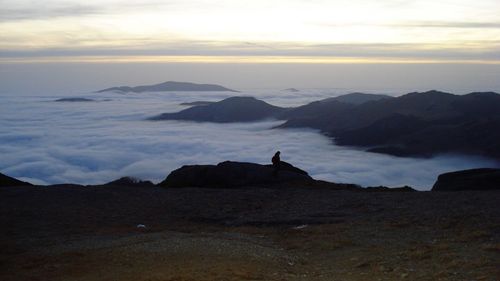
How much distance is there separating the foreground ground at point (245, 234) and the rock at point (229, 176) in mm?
6191

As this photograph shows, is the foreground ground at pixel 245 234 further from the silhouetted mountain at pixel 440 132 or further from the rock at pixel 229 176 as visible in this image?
the silhouetted mountain at pixel 440 132

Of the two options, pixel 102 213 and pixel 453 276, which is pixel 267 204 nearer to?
pixel 102 213

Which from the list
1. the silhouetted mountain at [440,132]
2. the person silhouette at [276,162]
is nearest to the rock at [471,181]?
the person silhouette at [276,162]

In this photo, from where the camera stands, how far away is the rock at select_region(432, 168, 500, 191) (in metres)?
37.6

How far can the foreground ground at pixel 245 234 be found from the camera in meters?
15.0

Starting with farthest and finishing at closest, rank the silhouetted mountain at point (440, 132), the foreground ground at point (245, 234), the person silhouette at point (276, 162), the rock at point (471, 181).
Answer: the silhouetted mountain at point (440, 132) < the person silhouette at point (276, 162) < the rock at point (471, 181) < the foreground ground at point (245, 234)

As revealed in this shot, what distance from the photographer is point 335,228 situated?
2156 centimetres

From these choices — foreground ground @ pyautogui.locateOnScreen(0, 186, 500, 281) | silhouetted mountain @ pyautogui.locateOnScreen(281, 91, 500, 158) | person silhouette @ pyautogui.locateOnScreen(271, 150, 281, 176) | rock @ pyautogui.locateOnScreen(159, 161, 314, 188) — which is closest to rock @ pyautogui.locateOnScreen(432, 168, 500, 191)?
rock @ pyautogui.locateOnScreen(159, 161, 314, 188)

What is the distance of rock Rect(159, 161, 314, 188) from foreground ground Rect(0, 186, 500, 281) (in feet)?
20.3

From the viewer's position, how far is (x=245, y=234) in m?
21.3

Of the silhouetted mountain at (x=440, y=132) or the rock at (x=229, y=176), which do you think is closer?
the rock at (x=229, y=176)

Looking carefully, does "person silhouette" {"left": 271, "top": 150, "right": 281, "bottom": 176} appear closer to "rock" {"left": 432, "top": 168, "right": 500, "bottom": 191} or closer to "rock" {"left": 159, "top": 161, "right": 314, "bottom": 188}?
"rock" {"left": 159, "top": 161, "right": 314, "bottom": 188}

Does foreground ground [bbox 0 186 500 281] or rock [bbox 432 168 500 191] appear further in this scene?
rock [bbox 432 168 500 191]

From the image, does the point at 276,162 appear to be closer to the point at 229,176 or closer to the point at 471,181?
the point at 229,176
